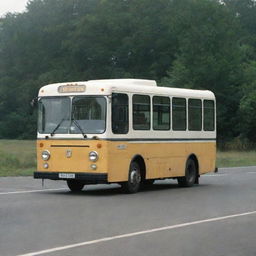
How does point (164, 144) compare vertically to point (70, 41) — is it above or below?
below

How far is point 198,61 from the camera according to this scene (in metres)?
74.6

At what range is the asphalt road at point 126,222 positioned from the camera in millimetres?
10656

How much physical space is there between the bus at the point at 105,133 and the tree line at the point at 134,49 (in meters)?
45.7

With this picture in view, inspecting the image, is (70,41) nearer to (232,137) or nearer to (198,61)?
(198,61)

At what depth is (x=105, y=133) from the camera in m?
20.0

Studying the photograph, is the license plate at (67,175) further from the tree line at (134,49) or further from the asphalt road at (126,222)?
the tree line at (134,49)

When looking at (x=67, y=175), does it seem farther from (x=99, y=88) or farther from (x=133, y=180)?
(x=99, y=88)

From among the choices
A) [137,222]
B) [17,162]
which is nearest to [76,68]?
[17,162]

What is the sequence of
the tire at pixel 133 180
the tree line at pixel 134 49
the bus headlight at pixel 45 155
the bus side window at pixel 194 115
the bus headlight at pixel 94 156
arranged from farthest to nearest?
the tree line at pixel 134 49, the bus side window at pixel 194 115, the tire at pixel 133 180, the bus headlight at pixel 45 155, the bus headlight at pixel 94 156

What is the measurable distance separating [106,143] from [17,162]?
1431 cm

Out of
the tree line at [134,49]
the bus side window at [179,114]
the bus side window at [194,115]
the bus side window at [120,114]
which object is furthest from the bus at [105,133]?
the tree line at [134,49]

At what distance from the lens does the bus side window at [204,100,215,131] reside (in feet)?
83.4

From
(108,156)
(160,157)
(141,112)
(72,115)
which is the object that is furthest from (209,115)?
(108,156)

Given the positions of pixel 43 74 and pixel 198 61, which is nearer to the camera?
pixel 198 61
